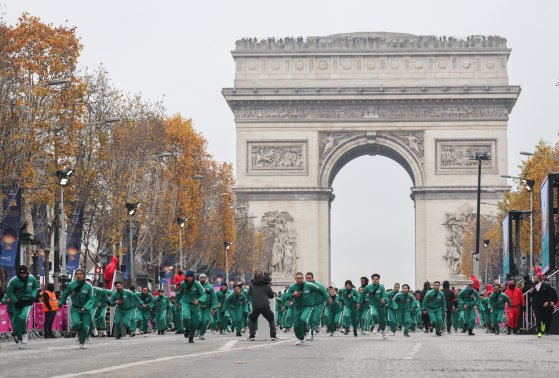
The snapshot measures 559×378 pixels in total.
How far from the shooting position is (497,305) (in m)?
53.0

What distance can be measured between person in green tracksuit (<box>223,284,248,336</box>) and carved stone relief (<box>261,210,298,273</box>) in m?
58.0

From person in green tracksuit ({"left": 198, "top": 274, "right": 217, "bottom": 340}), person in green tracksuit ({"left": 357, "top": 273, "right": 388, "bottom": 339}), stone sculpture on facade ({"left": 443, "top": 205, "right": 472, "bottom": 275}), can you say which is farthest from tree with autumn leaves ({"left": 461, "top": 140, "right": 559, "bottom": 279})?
person in green tracksuit ({"left": 198, "top": 274, "right": 217, "bottom": 340})

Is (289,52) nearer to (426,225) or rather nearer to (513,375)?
(426,225)

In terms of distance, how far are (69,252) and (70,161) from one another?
3495mm

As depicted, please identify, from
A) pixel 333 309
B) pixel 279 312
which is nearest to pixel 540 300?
pixel 333 309

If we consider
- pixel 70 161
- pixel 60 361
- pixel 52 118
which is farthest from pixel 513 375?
pixel 70 161

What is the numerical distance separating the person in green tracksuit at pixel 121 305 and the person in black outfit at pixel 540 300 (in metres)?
11.9

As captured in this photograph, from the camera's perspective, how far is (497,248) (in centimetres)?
10388

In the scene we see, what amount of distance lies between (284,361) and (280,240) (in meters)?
82.8

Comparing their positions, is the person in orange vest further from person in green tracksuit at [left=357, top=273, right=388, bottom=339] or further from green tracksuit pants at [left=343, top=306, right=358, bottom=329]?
green tracksuit pants at [left=343, top=306, right=358, bottom=329]

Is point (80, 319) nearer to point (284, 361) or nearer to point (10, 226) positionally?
point (284, 361)

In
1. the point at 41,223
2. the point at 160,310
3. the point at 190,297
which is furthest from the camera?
the point at 41,223

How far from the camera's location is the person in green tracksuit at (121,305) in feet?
152

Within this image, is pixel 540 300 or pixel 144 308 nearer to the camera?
pixel 540 300
